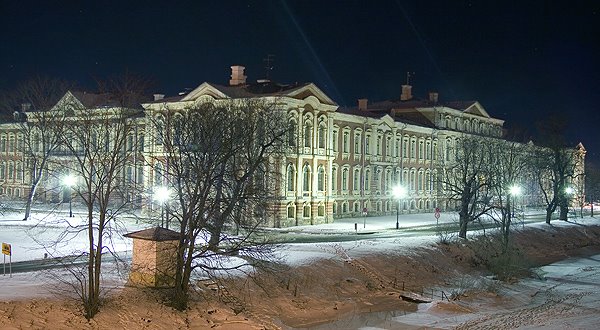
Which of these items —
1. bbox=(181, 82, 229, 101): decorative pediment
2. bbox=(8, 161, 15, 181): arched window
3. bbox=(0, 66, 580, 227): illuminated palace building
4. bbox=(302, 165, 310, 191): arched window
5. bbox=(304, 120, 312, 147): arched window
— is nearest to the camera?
bbox=(181, 82, 229, 101): decorative pediment

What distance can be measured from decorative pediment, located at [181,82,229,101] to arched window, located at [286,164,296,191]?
8.43 metres

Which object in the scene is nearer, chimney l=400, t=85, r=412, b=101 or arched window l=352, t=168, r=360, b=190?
arched window l=352, t=168, r=360, b=190

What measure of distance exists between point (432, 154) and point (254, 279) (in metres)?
62.6

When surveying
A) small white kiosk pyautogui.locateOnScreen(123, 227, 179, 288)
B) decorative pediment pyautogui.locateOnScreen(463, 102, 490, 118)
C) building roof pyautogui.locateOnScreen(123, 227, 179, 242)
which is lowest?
small white kiosk pyautogui.locateOnScreen(123, 227, 179, 288)

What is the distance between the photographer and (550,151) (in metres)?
83.9

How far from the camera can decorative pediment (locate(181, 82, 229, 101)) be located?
63125 mm

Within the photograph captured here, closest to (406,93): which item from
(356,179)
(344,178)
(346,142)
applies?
(356,179)

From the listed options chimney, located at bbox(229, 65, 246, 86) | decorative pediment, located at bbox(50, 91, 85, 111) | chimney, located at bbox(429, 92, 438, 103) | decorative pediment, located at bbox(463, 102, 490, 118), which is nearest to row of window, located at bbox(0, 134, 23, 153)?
decorative pediment, located at bbox(50, 91, 85, 111)

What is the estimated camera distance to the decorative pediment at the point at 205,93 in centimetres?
6312

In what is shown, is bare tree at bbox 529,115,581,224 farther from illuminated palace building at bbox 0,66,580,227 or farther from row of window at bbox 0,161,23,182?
row of window at bbox 0,161,23,182

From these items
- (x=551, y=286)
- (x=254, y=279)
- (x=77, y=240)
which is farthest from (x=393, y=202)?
(x=254, y=279)

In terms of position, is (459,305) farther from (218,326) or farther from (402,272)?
(218,326)

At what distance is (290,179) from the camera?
6328 cm

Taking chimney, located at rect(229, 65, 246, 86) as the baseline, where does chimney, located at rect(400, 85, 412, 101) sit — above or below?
above
